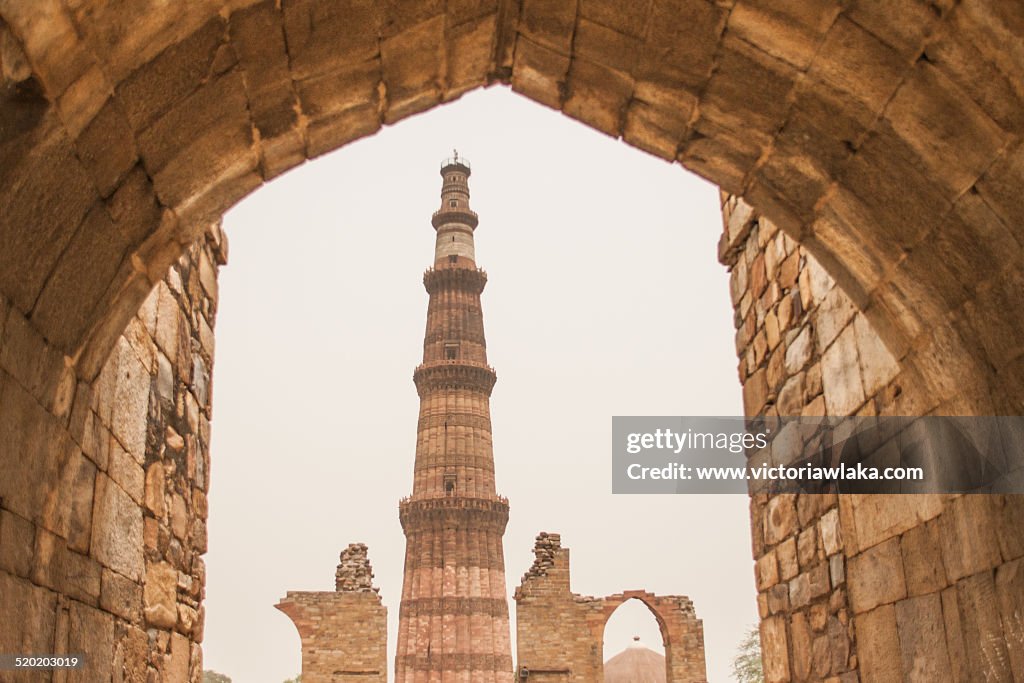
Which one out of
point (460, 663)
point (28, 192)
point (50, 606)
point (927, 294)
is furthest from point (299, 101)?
point (460, 663)

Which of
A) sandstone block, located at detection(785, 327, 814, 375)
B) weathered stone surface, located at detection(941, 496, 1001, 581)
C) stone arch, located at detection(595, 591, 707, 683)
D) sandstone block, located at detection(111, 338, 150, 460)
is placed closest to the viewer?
weathered stone surface, located at detection(941, 496, 1001, 581)

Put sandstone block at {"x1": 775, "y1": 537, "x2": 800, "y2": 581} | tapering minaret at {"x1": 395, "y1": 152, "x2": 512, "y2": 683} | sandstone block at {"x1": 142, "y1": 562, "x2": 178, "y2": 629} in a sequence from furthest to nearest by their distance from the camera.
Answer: tapering minaret at {"x1": 395, "y1": 152, "x2": 512, "y2": 683}
sandstone block at {"x1": 775, "y1": 537, "x2": 800, "y2": 581}
sandstone block at {"x1": 142, "y1": 562, "x2": 178, "y2": 629}

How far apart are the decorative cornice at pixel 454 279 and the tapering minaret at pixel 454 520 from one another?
0.11 ft

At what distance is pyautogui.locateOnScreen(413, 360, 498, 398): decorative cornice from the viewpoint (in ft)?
102

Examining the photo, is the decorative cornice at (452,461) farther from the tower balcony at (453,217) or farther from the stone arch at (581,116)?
the stone arch at (581,116)

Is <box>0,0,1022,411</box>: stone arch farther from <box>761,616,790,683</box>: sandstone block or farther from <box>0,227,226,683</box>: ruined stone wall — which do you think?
<box>761,616,790,683</box>: sandstone block

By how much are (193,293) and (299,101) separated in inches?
71.1

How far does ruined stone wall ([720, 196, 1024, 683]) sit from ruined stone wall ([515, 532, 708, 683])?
57.4 feet

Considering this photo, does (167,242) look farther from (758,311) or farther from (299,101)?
(758,311)

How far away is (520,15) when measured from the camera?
3229 millimetres

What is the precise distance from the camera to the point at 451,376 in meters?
31.2

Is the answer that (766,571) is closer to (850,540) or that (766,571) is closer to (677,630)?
(850,540)

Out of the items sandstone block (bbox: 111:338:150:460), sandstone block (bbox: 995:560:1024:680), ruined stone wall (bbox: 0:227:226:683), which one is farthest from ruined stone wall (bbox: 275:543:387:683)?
sandstone block (bbox: 995:560:1024:680)

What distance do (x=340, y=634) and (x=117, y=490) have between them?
758 inches
